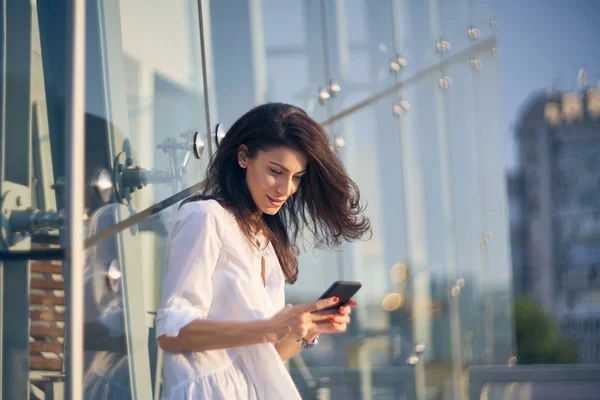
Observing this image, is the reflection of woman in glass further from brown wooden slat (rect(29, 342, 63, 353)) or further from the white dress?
brown wooden slat (rect(29, 342, 63, 353))

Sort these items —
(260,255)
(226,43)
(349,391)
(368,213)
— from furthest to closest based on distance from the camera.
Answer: (368,213) → (349,391) → (226,43) → (260,255)

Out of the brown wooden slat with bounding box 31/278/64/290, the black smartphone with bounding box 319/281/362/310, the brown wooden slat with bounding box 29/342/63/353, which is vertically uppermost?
the brown wooden slat with bounding box 31/278/64/290

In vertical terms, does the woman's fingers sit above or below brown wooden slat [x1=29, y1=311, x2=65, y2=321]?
below

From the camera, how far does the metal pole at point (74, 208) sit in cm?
145

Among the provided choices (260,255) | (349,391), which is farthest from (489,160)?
(260,255)

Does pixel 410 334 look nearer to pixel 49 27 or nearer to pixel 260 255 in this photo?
pixel 260 255

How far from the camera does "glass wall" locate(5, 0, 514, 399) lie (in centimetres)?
182

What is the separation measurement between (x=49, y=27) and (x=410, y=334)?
10.7 ft

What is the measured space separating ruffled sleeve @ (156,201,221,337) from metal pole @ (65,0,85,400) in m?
0.14

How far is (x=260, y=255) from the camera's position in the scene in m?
1.82

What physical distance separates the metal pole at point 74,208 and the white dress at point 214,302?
0.15 m

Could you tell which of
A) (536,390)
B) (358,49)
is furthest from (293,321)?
(358,49)

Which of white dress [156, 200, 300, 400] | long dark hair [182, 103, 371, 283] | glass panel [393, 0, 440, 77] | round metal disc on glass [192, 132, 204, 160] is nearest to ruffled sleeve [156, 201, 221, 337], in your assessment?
white dress [156, 200, 300, 400]

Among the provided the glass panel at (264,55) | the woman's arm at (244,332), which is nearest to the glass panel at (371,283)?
the glass panel at (264,55)
